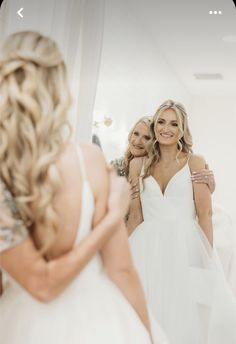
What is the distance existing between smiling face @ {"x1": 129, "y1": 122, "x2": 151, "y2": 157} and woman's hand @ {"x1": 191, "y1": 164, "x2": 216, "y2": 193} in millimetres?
138

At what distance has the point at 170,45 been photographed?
121 cm

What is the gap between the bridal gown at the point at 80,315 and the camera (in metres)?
0.88

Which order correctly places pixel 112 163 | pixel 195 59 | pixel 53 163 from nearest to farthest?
pixel 53 163 < pixel 112 163 < pixel 195 59

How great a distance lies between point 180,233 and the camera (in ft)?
3.72

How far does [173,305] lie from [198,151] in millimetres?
383

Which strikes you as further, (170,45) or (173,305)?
(170,45)

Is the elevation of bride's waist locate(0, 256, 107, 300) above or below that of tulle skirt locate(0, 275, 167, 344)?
above

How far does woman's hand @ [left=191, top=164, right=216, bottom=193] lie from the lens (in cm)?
112

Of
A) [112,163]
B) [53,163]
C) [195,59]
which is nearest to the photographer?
[53,163]

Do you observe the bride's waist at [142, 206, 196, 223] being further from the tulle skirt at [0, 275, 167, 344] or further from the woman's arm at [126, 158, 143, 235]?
the tulle skirt at [0, 275, 167, 344]

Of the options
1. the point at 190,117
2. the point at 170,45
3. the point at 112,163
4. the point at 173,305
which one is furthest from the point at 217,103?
the point at 173,305

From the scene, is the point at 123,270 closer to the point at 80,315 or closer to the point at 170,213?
the point at 80,315

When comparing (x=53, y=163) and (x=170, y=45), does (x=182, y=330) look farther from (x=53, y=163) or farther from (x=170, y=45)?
(x=170, y=45)

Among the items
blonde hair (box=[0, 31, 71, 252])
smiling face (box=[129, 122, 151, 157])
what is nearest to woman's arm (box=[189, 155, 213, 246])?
smiling face (box=[129, 122, 151, 157])
